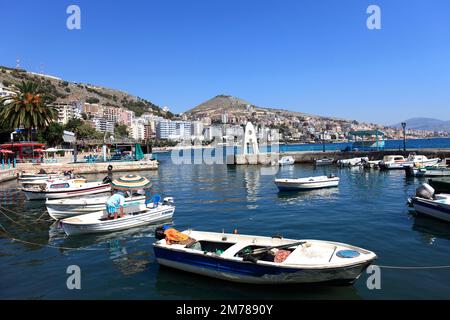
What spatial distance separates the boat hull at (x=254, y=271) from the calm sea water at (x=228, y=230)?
0.31 meters

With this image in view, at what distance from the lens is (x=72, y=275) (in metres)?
13.3

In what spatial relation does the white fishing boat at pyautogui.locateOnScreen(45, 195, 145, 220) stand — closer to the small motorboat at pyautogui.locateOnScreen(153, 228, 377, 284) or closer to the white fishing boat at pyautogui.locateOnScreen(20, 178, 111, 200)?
the white fishing boat at pyautogui.locateOnScreen(20, 178, 111, 200)

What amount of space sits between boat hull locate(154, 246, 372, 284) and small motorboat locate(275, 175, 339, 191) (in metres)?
22.8

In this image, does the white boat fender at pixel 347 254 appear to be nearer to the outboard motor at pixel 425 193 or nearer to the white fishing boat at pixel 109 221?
the white fishing boat at pixel 109 221

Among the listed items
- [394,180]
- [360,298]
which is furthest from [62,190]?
[394,180]

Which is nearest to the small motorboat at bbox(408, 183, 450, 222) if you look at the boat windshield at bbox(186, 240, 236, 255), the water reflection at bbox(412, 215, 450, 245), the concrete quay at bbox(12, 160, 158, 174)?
the water reflection at bbox(412, 215, 450, 245)

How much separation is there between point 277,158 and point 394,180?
32.8m

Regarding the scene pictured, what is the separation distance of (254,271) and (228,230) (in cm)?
835

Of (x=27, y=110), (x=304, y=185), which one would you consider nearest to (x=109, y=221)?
(x=304, y=185)

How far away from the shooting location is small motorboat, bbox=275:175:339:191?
34.3 m

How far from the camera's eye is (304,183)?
34.9 metres

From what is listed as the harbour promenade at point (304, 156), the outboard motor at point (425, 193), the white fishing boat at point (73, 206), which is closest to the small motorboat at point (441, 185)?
the outboard motor at point (425, 193)

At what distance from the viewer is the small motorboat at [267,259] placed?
35.3 feet

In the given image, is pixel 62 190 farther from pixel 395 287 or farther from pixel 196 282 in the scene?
pixel 395 287
